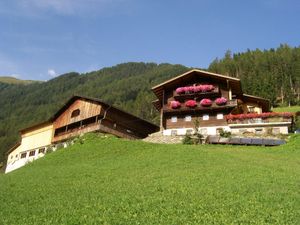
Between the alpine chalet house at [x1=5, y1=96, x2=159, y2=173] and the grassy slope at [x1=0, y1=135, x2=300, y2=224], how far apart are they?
15968mm

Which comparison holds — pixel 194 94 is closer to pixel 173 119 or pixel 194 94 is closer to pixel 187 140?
pixel 173 119

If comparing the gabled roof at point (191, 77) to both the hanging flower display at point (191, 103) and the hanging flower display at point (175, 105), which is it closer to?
the hanging flower display at point (175, 105)

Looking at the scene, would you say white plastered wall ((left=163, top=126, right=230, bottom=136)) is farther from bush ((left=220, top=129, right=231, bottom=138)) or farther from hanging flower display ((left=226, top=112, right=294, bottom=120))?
bush ((left=220, top=129, right=231, bottom=138))

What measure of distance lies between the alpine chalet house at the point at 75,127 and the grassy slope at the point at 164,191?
16.0m

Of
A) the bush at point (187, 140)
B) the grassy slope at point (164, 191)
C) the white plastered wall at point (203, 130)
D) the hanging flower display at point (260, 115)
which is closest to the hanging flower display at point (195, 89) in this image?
the white plastered wall at point (203, 130)

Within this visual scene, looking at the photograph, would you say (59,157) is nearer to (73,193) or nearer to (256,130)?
(73,193)

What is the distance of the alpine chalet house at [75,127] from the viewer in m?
46.9

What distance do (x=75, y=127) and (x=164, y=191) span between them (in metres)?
36.2

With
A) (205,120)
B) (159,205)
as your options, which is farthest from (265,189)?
(205,120)

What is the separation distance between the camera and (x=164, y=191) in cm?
1692

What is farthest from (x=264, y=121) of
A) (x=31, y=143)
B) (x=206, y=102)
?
(x=31, y=143)

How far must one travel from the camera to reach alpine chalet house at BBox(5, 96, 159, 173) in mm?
46906

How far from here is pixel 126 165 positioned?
26.5 metres

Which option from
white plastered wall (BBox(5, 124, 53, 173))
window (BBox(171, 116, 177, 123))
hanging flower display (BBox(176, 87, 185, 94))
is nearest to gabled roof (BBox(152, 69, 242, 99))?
hanging flower display (BBox(176, 87, 185, 94))
